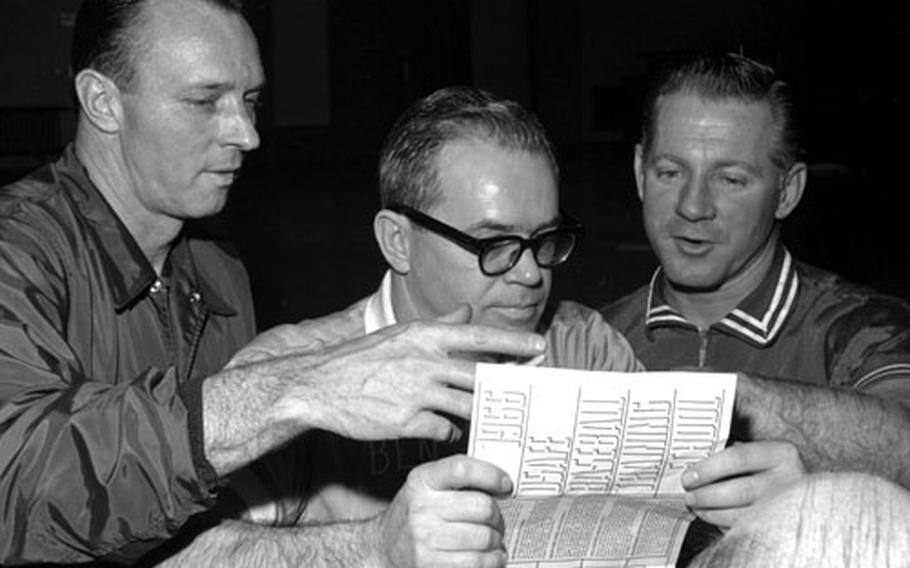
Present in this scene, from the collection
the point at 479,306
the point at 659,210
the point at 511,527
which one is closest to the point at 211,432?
the point at 511,527

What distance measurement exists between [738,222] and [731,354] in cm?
32

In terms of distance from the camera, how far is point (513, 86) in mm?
24328

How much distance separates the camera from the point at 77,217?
2783 mm

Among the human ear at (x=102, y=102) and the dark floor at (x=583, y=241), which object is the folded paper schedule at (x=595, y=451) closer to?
the human ear at (x=102, y=102)

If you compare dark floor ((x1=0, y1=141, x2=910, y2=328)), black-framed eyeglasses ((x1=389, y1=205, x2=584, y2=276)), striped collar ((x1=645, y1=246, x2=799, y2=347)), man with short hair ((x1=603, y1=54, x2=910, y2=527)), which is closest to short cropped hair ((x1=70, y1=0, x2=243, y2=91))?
black-framed eyeglasses ((x1=389, y1=205, x2=584, y2=276))

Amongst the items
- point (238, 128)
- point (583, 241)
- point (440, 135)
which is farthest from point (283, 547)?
point (583, 241)

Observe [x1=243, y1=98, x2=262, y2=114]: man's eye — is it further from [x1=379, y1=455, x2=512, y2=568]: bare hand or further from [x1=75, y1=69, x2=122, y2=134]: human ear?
[x1=379, y1=455, x2=512, y2=568]: bare hand

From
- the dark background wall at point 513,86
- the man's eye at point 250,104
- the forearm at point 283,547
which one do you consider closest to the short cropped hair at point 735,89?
the man's eye at point 250,104

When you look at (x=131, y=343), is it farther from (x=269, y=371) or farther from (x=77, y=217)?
(x=269, y=371)

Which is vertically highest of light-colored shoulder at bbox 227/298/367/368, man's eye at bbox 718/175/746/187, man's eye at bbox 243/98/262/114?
man's eye at bbox 243/98/262/114

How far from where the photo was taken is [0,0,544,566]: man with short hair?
1.93m

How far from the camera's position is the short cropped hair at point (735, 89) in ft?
11.0

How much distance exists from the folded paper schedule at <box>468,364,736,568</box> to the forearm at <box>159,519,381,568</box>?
24cm

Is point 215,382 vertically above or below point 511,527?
above
